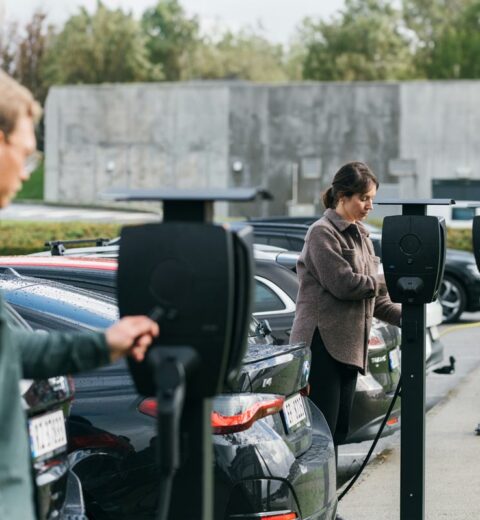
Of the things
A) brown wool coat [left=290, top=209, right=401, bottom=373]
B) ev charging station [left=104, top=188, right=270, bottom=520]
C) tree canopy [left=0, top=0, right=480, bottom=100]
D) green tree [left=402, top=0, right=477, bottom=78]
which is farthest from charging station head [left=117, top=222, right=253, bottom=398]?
green tree [left=402, top=0, right=477, bottom=78]

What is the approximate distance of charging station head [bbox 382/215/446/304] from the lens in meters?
5.93

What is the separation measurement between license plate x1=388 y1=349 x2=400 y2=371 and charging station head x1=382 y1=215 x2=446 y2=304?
267cm

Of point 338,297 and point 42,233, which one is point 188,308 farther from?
point 42,233

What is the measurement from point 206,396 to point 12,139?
81 centimetres

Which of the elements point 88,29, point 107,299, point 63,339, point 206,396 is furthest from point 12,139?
point 88,29

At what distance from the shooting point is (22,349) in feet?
10.7

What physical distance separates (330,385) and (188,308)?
3476 millimetres

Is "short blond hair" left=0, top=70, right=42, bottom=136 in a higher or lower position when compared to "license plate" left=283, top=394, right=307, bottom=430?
higher

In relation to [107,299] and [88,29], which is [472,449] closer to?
[107,299]

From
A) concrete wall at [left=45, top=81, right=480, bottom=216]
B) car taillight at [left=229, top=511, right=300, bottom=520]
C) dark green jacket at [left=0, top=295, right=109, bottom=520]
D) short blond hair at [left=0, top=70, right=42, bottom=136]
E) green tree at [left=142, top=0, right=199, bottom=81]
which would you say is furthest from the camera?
green tree at [left=142, top=0, right=199, bottom=81]

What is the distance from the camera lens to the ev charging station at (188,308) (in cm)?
329

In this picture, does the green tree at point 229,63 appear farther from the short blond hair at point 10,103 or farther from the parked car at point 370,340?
the short blond hair at point 10,103

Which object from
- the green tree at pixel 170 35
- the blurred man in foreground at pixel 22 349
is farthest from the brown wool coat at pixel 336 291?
the green tree at pixel 170 35

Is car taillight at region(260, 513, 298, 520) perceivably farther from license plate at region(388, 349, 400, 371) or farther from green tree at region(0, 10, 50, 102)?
green tree at region(0, 10, 50, 102)
